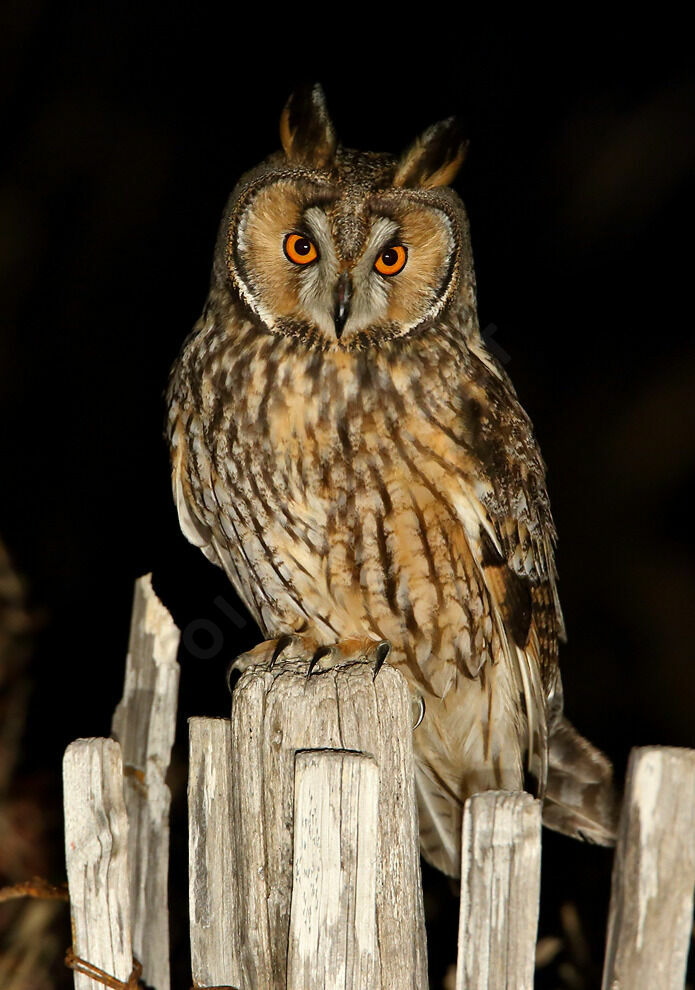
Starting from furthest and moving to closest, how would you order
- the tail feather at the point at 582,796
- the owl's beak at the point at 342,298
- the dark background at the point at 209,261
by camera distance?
the dark background at the point at 209,261 < the tail feather at the point at 582,796 < the owl's beak at the point at 342,298

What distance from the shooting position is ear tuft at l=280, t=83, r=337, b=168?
5.08 ft

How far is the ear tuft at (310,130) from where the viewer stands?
5.08 feet

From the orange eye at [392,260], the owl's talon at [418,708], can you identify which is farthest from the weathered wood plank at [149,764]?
the orange eye at [392,260]

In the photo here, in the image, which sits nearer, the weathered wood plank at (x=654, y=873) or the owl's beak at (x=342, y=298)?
the weathered wood plank at (x=654, y=873)

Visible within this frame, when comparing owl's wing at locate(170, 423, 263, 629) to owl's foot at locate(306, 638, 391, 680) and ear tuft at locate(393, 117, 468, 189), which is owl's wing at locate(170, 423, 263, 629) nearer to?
owl's foot at locate(306, 638, 391, 680)

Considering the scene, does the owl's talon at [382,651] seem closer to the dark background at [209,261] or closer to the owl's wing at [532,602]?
the owl's wing at [532,602]

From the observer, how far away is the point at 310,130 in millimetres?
1555

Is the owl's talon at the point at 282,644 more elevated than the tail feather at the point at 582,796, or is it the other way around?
the owl's talon at the point at 282,644

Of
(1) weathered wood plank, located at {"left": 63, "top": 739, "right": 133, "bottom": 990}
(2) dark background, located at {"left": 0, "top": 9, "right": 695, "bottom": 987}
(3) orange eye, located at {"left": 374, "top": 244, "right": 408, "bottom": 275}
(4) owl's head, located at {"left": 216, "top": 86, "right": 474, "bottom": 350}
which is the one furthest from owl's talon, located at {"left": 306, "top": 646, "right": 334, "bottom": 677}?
(2) dark background, located at {"left": 0, "top": 9, "right": 695, "bottom": 987}

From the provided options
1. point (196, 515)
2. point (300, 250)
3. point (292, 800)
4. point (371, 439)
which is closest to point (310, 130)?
point (300, 250)

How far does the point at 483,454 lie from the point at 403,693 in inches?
20.5

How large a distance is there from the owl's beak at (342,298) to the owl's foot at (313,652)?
1.71 ft

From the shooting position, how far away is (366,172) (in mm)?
1532

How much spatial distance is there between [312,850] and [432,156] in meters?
1.04
